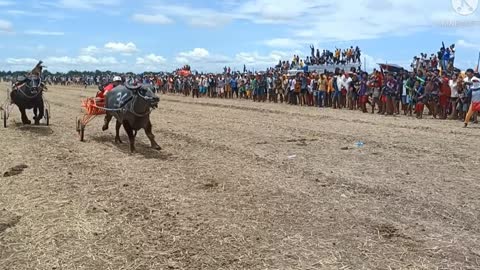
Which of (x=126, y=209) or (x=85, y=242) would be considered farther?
(x=126, y=209)

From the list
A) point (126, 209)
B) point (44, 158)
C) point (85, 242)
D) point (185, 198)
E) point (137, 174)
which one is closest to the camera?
point (85, 242)

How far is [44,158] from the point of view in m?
11.3

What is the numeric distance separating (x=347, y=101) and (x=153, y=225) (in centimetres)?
1905

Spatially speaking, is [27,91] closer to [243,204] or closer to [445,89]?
[243,204]

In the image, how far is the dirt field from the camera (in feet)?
18.3

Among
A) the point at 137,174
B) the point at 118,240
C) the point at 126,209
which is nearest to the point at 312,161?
the point at 137,174

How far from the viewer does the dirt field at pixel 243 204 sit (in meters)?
5.59

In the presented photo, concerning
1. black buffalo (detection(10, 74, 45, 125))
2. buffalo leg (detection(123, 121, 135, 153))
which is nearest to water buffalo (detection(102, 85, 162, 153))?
buffalo leg (detection(123, 121, 135, 153))

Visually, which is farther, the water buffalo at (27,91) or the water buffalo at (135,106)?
the water buffalo at (27,91)

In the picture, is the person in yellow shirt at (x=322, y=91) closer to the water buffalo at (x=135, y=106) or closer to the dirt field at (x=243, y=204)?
the dirt field at (x=243, y=204)

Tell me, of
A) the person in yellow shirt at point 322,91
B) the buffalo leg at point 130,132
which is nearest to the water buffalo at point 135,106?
the buffalo leg at point 130,132

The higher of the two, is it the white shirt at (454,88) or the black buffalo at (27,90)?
the white shirt at (454,88)

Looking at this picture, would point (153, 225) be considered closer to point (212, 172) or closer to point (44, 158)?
point (212, 172)

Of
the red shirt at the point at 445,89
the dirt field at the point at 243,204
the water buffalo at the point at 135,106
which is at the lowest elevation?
the dirt field at the point at 243,204
